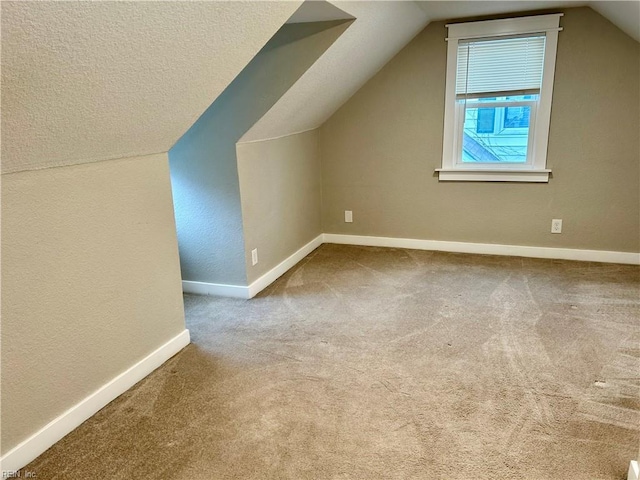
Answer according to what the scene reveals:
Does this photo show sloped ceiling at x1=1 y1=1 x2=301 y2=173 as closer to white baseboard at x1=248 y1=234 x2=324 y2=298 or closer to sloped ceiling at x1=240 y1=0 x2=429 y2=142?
sloped ceiling at x1=240 y1=0 x2=429 y2=142

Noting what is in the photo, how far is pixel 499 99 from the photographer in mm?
3756

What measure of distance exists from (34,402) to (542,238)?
3.75 metres

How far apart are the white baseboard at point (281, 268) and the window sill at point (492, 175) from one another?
51.7 inches

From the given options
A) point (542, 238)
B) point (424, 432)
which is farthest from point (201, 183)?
point (542, 238)

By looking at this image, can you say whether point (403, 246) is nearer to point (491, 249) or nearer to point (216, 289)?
point (491, 249)

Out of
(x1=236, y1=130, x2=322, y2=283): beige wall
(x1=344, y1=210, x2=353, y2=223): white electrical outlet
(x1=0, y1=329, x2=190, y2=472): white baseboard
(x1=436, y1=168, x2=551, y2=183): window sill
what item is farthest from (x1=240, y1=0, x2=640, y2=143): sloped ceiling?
(x1=0, y1=329, x2=190, y2=472): white baseboard

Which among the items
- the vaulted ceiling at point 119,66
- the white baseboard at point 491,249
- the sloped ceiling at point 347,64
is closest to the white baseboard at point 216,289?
the sloped ceiling at point 347,64

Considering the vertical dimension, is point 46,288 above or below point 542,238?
above

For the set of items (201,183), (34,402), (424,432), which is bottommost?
(424,432)

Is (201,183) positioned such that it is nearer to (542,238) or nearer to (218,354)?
(218,354)

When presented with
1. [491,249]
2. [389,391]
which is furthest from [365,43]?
[389,391]

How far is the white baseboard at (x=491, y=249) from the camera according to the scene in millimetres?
3762

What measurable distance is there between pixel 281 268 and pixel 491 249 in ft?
6.17

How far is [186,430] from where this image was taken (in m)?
1.91
